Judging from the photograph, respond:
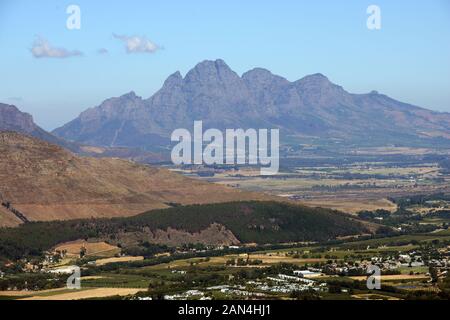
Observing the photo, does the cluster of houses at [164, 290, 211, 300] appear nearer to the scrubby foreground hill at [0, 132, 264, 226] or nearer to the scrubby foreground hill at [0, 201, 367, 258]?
the scrubby foreground hill at [0, 201, 367, 258]

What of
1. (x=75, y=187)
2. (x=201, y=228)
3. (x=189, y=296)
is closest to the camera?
(x=189, y=296)

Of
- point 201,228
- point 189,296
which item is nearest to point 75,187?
point 201,228

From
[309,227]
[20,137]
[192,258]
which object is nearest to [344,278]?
[192,258]

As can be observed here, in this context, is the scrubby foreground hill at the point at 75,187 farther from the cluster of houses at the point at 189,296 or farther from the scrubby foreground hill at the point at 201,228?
the cluster of houses at the point at 189,296

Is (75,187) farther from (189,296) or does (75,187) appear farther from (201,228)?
(189,296)

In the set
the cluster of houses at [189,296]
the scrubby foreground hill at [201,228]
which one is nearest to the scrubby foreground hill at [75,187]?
the scrubby foreground hill at [201,228]

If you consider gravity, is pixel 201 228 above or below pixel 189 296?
below
